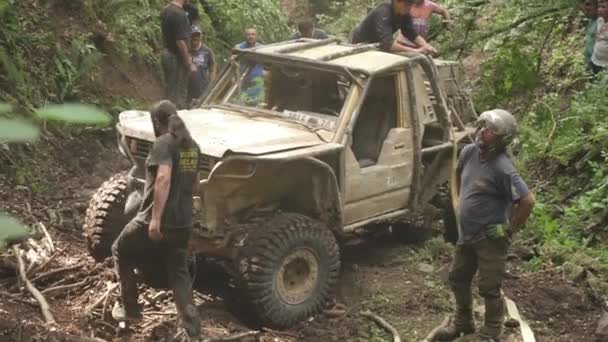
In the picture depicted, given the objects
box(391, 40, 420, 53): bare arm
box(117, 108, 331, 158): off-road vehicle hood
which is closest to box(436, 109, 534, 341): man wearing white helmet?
box(117, 108, 331, 158): off-road vehicle hood

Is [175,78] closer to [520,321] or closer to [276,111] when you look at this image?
[276,111]

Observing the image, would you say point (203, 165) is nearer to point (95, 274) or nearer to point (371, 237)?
point (95, 274)

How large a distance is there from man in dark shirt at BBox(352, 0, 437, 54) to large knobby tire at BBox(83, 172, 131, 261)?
9.88 ft

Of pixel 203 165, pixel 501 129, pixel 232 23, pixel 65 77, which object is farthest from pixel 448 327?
pixel 232 23

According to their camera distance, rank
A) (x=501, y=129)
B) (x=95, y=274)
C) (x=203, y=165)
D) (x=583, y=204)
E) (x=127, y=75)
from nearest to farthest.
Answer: (x=501, y=129), (x=203, y=165), (x=95, y=274), (x=583, y=204), (x=127, y=75)

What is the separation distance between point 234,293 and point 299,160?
1044 mm

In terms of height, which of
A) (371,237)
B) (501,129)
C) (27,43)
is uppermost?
(501,129)

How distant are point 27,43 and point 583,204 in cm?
606

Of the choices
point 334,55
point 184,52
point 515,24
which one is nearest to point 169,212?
point 334,55

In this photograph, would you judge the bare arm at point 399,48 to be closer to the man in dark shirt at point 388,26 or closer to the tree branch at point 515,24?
the man in dark shirt at point 388,26

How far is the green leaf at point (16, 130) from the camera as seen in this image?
4.82 ft

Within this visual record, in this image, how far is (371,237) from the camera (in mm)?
8477

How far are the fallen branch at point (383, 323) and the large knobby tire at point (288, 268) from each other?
12.8 inches

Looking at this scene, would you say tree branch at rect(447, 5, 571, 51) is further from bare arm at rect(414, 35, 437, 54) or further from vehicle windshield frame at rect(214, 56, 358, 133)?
vehicle windshield frame at rect(214, 56, 358, 133)
